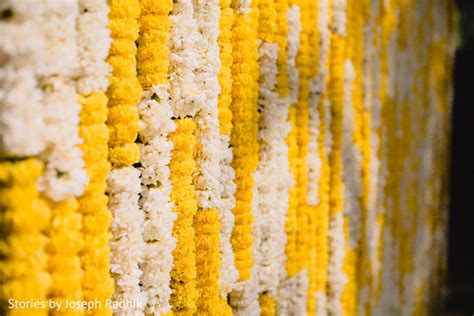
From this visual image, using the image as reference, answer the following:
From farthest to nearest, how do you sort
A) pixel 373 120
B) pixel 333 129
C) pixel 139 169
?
pixel 373 120 → pixel 333 129 → pixel 139 169

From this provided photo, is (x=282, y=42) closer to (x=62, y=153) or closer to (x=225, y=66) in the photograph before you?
(x=225, y=66)

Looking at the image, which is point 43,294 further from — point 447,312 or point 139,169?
point 447,312

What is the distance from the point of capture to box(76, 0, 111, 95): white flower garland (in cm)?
59

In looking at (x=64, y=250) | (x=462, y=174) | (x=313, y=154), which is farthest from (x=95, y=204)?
(x=462, y=174)

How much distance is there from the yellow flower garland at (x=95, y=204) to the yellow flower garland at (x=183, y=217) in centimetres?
14

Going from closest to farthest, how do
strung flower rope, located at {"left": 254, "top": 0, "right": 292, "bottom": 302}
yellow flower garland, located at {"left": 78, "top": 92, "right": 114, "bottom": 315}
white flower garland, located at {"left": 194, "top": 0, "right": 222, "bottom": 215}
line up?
yellow flower garland, located at {"left": 78, "top": 92, "right": 114, "bottom": 315} < white flower garland, located at {"left": 194, "top": 0, "right": 222, "bottom": 215} < strung flower rope, located at {"left": 254, "top": 0, "right": 292, "bottom": 302}

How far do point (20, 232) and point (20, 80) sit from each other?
0.44 ft

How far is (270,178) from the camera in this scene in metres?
0.99

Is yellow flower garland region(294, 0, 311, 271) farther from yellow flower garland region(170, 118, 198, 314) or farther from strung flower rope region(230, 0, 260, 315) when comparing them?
yellow flower garland region(170, 118, 198, 314)

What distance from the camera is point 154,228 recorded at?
0.71 meters

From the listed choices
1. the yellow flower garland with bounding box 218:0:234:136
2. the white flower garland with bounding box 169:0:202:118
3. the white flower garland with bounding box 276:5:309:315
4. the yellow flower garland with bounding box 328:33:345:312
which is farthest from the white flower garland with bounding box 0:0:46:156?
the yellow flower garland with bounding box 328:33:345:312

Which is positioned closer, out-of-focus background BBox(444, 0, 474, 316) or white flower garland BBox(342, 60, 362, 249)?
white flower garland BBox(342, 60, 362, 249)

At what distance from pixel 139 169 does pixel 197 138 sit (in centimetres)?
13

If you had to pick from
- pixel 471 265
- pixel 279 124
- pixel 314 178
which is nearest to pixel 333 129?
pixel 314 178
